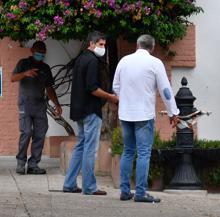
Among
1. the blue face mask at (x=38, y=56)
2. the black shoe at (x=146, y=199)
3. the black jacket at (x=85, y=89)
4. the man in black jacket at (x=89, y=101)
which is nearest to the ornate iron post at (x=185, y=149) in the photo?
the black shoe at (x=146, y=199)

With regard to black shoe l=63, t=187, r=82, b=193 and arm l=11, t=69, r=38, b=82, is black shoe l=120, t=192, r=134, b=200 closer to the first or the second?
black shoe l=63, t=187, r=82, b=193

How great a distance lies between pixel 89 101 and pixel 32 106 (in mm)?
1968

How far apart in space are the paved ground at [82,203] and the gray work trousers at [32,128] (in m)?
0.50

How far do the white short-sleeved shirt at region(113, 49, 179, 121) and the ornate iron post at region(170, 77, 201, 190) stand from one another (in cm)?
116

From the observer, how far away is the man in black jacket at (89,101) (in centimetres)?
832

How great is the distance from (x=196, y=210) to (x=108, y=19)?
118 inches

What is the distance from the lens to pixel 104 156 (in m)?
10.2

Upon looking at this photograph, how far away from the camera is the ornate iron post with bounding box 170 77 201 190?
30.1ft

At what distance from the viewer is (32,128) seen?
10.3 m

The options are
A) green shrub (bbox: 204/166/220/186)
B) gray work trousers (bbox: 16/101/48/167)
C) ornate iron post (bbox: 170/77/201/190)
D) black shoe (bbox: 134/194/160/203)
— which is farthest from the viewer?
gray work trousers (bbox: 16/101/48/167)

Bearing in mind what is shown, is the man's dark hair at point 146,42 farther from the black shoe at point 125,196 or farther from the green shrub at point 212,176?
the green shrub at point 212,176

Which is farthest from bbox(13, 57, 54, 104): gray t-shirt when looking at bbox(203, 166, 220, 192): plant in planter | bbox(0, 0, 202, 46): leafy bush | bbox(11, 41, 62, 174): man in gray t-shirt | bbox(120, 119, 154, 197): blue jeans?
bbox(203, 166, 220, 192): plant in planter

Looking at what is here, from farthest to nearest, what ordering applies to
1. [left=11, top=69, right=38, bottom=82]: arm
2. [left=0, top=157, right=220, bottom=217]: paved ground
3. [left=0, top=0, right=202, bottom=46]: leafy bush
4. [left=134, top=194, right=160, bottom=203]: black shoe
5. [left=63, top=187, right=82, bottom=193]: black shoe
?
[left=11, top=69, right=38, bottom=82]: arm < [left=0, top=0, right=202, bottom=46]: leafy bush < [left=63, top=187, right=82, bottom=193]: black shoe < [left=134, top=194, right=160, bottom=203]: black shoe < [left=0, top=157, right=220, bottom=217]: paved ground

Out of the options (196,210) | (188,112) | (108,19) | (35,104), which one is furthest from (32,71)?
(196,210)
